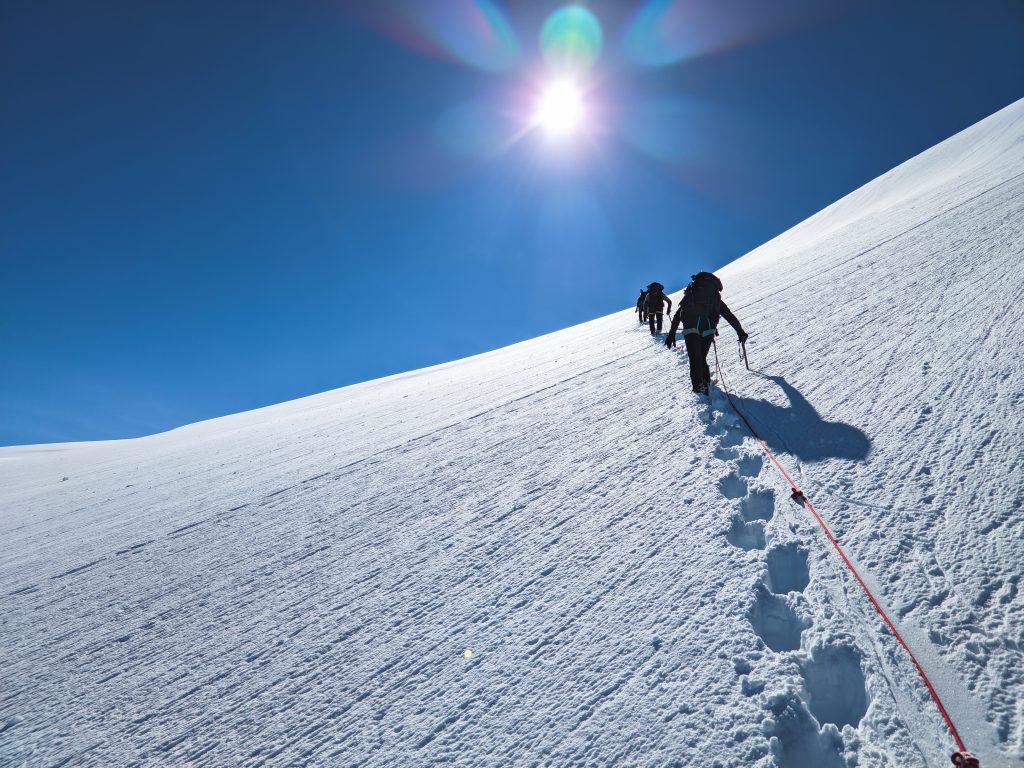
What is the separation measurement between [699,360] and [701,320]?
532mm

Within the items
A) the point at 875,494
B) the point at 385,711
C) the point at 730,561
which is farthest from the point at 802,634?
the point at 385,711

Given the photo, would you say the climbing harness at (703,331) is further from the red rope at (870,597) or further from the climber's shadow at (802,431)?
the red rope at (870,597)

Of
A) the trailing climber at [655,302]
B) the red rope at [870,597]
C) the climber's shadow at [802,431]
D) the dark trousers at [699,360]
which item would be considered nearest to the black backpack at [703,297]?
the dark trousers at [699,360]

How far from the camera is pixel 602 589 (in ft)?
10.1

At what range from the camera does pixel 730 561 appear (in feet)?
9.86

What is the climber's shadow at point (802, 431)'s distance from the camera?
3881 millimetres

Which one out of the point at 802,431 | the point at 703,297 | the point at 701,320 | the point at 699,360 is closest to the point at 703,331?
the point at 701,320

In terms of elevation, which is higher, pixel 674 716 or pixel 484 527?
pixel 484 527

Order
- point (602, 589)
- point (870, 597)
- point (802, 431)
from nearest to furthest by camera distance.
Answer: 1. point (870, 597)
2. point (602, 589)
3. point (802, 431)

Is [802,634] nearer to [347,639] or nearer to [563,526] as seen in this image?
Result: [563,526]

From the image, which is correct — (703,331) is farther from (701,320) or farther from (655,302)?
(655,302)

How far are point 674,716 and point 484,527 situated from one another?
7.57 feet

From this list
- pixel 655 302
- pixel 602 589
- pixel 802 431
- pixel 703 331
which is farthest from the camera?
pixel 655 302

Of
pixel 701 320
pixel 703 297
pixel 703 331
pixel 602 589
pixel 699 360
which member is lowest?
pixel 602 589
